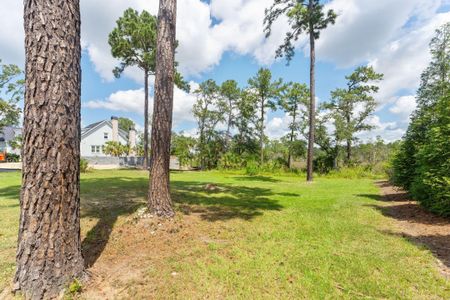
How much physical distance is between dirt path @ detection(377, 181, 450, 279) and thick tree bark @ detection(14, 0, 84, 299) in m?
4.16

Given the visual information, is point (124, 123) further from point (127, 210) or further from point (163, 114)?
point (163, 114)

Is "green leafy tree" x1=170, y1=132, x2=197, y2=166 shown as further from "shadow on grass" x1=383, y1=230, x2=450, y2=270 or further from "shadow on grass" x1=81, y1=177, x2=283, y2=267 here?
"shadow on grass" x1=383, y1=230, x2=450, y2=270

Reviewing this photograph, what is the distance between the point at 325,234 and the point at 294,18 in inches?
448

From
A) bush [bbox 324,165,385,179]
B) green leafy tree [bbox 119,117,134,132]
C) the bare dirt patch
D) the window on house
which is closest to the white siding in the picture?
the window on house

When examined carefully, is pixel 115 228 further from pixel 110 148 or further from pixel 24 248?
pixel 110 148

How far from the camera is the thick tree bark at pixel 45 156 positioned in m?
2.22

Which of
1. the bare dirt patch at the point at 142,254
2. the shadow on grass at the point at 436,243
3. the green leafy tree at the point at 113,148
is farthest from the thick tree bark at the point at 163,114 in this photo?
the green leafy tree at the point at 113,148

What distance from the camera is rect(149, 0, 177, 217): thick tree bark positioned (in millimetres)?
4180

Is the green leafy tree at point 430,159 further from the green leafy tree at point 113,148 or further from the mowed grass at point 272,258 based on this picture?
the green leafy tree at point 113,148

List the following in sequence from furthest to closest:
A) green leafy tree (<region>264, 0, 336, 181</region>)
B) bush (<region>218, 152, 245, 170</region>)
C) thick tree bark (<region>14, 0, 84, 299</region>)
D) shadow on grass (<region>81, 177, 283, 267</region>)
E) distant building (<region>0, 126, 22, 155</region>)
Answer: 1. distant building (<region>0, 126, 22, 155</region>)
2. bush (<region>218, 152, 245, 170</region>)
3. green leafy tree (<region>264, 0, 336, 181</region>)
4. shadow on grass (<region>81, 177, 283, 267</region>)
5. thick tree bark (<region>14, 0, 84, 299</region>)

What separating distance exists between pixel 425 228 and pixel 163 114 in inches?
207

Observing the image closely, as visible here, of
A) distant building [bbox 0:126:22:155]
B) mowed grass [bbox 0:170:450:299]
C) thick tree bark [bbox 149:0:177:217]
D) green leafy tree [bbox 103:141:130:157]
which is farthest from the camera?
distant building [bbox 0:126:22:155]

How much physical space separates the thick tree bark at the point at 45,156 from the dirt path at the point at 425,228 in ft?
13.6

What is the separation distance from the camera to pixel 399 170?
27.7 ft
